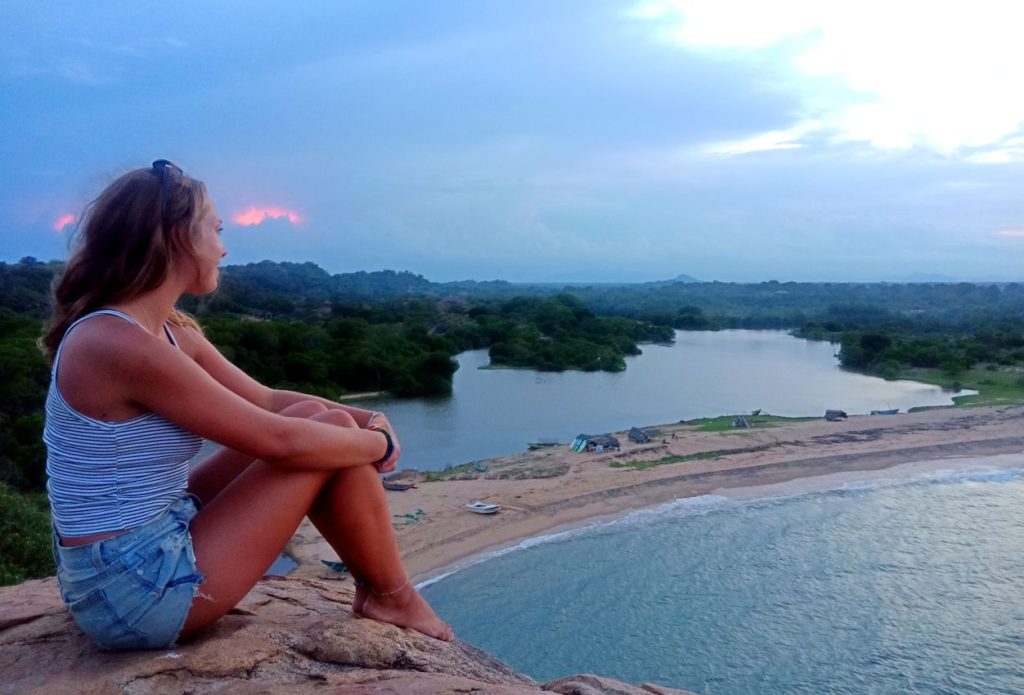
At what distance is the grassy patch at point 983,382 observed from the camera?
27.2 metres

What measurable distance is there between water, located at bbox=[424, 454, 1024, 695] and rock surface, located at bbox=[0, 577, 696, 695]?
7584 mm

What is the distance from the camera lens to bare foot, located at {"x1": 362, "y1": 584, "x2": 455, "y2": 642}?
2.48 meters

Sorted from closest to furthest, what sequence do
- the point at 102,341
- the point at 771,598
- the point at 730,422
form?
the point at 102,341
the point at 771,598
the point at 730,422

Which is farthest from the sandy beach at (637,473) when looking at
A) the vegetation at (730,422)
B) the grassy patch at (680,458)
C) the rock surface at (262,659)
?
the rock surface at (262,659)

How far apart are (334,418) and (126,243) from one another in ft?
2.29

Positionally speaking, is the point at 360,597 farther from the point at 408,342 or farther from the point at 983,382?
the point at 983,382

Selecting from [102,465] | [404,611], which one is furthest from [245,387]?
[404,611]

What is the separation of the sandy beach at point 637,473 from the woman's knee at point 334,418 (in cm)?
979

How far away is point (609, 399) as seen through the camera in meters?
31.1

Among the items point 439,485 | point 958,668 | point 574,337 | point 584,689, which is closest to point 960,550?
point 958,668

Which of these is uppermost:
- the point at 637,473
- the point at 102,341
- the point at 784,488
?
the point at 102,341

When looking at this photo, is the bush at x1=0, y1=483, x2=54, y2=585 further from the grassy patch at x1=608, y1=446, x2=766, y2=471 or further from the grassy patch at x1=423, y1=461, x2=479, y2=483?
the grassy patch at x1=608, y1=446, x2=766, y2=471

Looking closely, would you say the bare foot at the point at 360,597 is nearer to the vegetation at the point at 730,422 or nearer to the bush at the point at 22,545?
the bush at the point at 22,545

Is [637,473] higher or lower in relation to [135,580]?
lower
